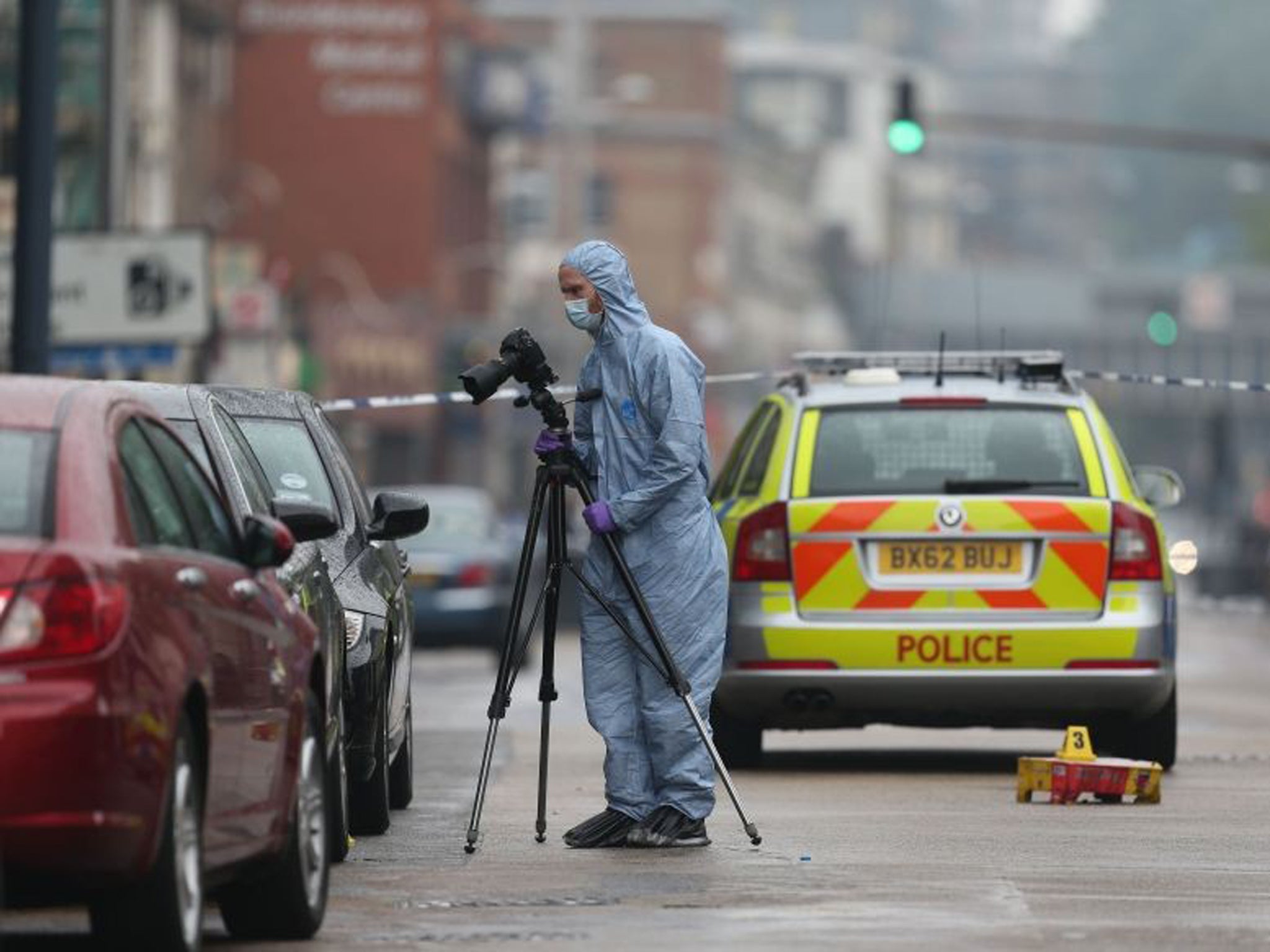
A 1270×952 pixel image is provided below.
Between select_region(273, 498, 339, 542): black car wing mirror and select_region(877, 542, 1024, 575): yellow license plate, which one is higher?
select_region(273, 498, 339, 542): black car wing mirror

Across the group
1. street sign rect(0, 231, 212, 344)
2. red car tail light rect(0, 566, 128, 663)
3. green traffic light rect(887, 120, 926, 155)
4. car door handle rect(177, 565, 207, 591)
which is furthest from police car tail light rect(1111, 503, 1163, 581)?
green traffic light rect(887, 120, 926, 155)

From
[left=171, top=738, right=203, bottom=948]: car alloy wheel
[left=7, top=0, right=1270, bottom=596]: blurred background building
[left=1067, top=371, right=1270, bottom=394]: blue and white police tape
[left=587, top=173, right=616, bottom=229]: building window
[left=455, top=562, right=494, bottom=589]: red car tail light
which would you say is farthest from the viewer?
[left=587, top=173, right=616, bottom=229]: building window

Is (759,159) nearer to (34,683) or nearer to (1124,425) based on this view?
(1124,425)

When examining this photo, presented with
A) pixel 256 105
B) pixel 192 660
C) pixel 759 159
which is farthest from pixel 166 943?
pixel 759 159

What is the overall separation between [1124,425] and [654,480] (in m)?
185

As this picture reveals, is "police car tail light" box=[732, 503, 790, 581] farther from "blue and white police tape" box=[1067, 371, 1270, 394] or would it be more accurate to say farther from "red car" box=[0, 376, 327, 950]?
"red car" box=[0, 376, 327, 950]

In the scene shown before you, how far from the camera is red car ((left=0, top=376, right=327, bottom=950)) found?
8.84 m

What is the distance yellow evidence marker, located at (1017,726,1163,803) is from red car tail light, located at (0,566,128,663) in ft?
24.3

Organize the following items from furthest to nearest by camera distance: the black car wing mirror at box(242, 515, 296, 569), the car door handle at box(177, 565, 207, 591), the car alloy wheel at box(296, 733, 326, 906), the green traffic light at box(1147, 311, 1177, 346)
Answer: the green traffic light at box(1147, 311, 1177, 346)
the car alloy wheel at box(296, 733, 326, 906)
the black car wing mirror at box(242, 515, 296, 569)
the car door handle at box(177, 565, 207, 591)

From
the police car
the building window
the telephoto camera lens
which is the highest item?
the telephoto camera lens

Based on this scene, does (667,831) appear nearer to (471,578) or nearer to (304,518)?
(304,518)

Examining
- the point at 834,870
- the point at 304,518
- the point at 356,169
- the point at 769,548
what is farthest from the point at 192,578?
the point at 356,169

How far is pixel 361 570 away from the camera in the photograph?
1462cm

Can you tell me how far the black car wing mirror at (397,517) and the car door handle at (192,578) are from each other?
16.3 ft
